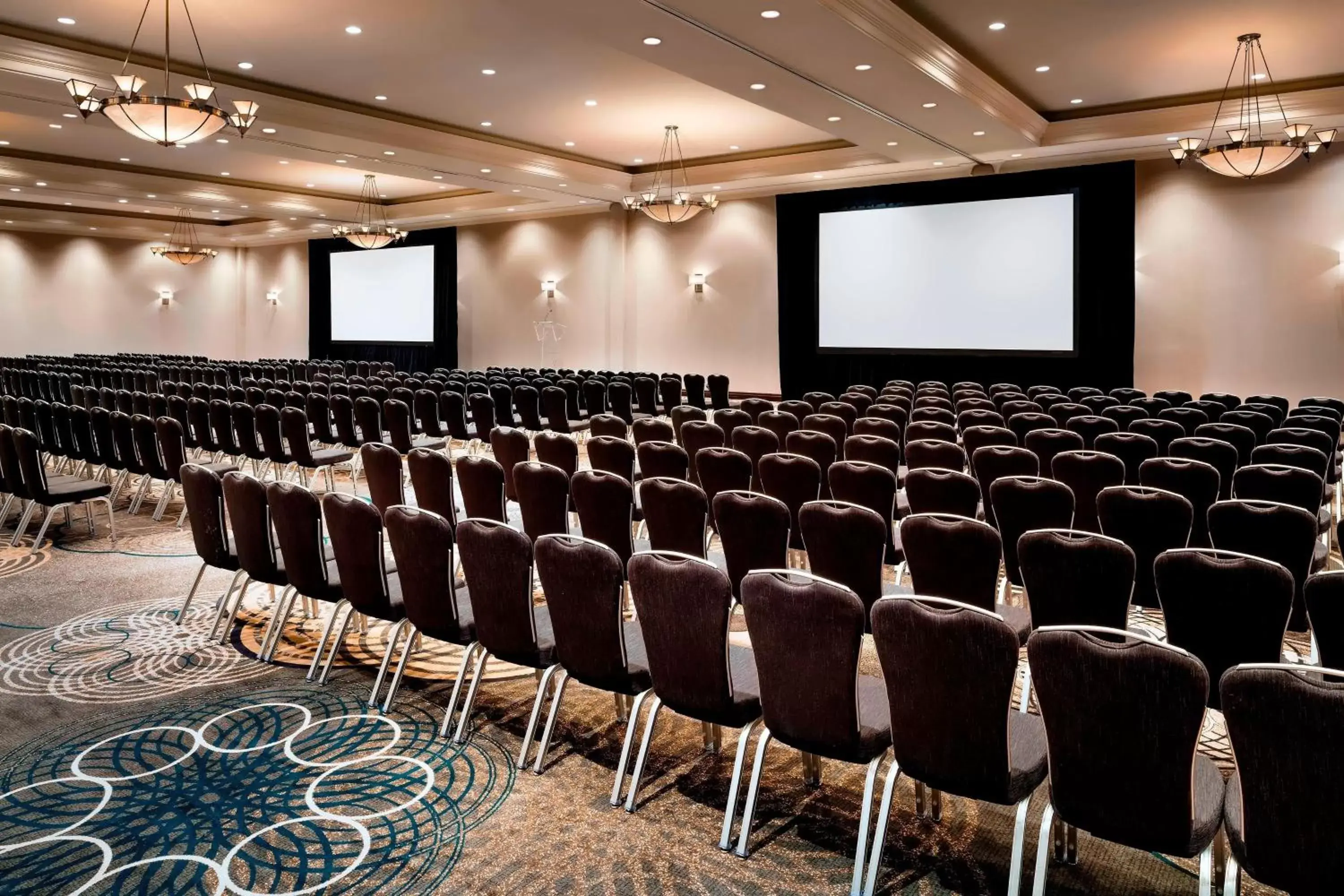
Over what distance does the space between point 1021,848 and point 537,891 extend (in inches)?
52.3

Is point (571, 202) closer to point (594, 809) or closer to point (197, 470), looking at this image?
point (197, 470)

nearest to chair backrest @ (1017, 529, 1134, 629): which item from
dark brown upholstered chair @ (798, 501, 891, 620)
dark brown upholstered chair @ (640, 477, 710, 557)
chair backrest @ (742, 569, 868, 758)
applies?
dark brown upholstered chair @ (798, 501, 891, 620)

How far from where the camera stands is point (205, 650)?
4699mm

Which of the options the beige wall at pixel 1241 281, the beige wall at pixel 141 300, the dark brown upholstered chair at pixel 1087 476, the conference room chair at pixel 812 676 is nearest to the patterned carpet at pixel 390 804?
the conference room chair at pixel 812 676

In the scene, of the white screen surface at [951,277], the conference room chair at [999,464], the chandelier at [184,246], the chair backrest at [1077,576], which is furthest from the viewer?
the chandelier at [184,246]

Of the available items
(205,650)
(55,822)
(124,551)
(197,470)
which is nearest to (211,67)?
(124,551)

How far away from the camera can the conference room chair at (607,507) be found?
484cm

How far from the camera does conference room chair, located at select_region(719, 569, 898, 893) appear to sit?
8.79 feet

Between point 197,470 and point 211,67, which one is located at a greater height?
point 211,67

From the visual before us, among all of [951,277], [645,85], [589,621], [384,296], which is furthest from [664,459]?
[384,296]

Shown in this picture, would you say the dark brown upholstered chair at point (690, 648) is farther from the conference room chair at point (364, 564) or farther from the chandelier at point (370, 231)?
the chandelier at point (370, 231)

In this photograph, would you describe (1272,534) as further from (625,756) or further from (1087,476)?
(625,756)

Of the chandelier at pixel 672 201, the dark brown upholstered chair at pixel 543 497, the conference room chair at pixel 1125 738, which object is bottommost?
the conference room chair at pixel 1125 738

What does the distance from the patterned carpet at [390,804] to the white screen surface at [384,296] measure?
63.8ft
